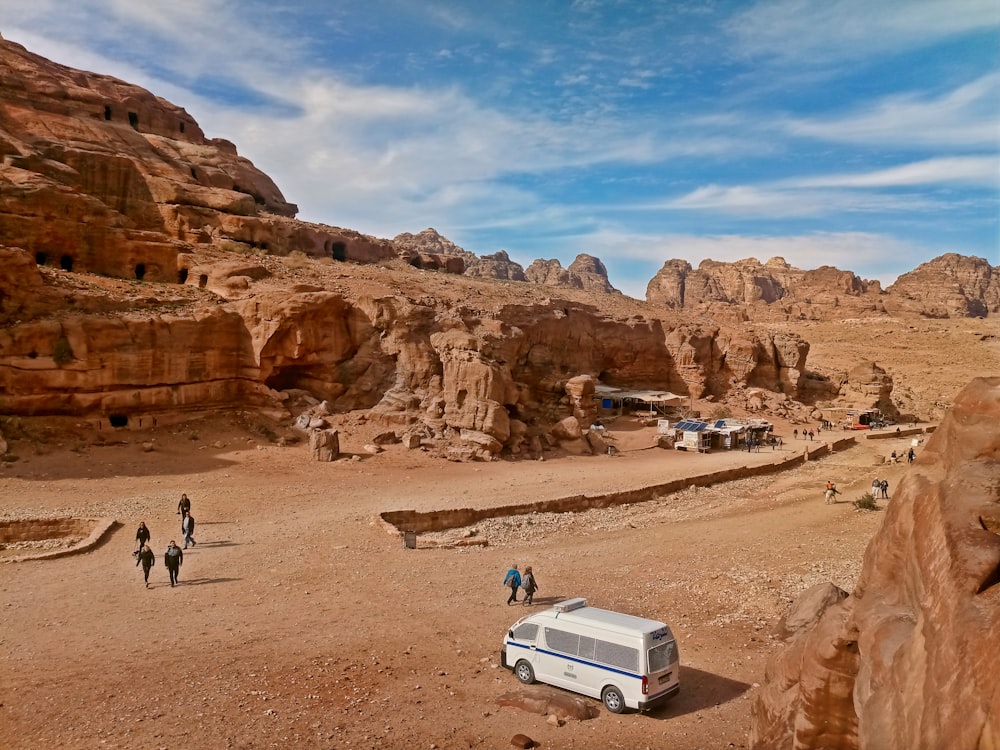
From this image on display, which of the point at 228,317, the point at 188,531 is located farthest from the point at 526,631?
the point at 228,317

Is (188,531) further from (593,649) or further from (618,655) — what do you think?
(618,655)

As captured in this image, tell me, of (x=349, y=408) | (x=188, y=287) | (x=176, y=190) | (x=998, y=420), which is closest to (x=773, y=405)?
(x=349, y=408)

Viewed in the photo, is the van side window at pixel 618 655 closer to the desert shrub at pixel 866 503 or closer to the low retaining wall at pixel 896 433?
the desert shrub at pixel 866 503

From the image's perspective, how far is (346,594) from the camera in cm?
1488

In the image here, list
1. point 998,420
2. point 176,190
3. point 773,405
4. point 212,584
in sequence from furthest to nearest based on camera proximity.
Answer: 1. point 773,405
2. point 176,190
3. point 212,584
4. point 998,420

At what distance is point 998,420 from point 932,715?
3127 millimetres

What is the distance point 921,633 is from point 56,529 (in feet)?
67.4

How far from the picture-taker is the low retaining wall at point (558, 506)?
842 inches

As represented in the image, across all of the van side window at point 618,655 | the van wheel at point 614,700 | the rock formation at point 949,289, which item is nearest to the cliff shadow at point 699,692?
the van wheel at point 614,700

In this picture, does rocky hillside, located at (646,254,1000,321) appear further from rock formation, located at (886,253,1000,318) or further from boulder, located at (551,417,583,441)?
boulder, located at (551,417,583,441)

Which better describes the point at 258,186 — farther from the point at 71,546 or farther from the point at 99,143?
the point at 71,546

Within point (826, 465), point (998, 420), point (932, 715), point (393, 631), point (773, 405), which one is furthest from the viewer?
point (773, 405)

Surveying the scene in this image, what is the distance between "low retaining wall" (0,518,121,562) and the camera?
18.1 m

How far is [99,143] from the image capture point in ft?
138
